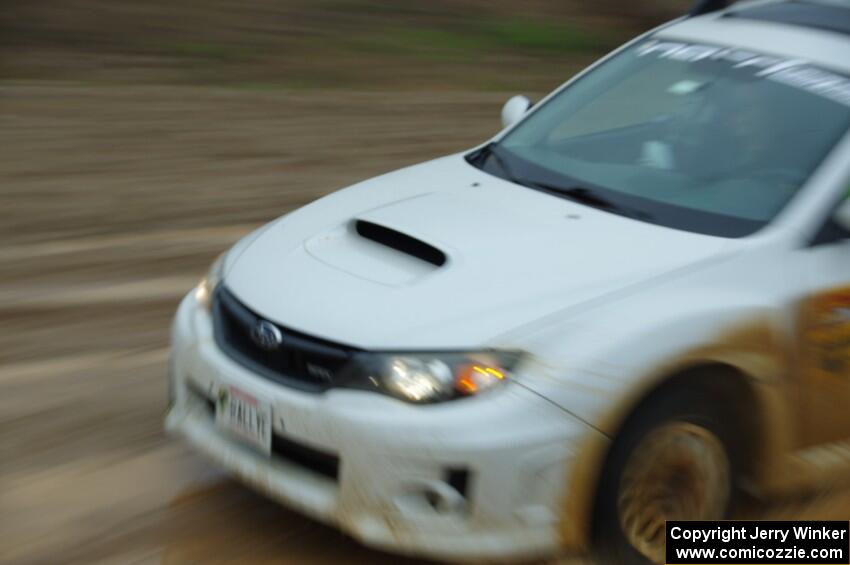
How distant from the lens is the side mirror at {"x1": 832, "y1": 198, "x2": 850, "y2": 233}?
4.37 meters

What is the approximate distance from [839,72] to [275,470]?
2.47m

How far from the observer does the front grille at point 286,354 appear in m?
4.00

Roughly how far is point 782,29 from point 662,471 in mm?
2113

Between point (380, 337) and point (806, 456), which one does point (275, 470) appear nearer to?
point (380, 337)

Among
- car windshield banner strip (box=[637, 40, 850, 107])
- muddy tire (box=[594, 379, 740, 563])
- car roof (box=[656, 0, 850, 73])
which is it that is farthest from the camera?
car roof (box=[656, 0, 850, 73])

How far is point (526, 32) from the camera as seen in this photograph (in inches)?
593

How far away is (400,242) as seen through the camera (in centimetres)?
454

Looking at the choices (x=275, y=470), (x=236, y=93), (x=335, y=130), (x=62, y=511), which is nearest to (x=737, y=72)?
(x=275, y=470)

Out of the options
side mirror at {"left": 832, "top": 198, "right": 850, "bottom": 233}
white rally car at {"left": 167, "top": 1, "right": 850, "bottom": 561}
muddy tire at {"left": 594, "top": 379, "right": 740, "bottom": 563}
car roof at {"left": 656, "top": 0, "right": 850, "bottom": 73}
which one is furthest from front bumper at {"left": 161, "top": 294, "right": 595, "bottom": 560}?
car roof at {"left": 656, "top": 0, "right": 850, "bottom": 73}

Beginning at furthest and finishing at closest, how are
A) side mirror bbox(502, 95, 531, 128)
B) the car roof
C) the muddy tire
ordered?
side mirror bbox(502, 95, 531, 128) → the car roof → the muddy tire

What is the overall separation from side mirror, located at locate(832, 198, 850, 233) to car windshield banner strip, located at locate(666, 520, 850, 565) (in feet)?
3.20

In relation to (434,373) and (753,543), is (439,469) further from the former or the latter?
(753,543)

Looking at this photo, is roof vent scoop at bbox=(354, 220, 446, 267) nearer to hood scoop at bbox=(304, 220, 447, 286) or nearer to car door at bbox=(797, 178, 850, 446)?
hood scoop at bbox=(304, 220, 447, 286)

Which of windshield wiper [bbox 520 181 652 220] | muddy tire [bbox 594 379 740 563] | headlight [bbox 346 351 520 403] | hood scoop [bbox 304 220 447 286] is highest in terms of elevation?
windshield wiper [bbox 520 181 652 220]
